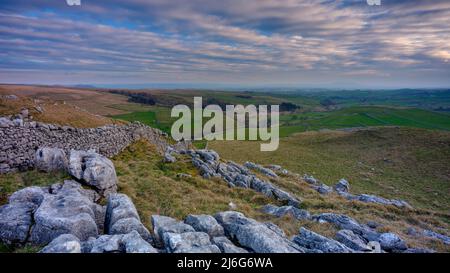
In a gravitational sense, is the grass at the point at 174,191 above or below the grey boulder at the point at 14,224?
Result: below

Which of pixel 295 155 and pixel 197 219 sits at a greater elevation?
pixel 197 219

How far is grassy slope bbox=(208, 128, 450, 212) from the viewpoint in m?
35.1

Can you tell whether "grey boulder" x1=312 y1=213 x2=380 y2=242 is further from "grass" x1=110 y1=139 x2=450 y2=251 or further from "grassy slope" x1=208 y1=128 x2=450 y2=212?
"grassy slope" x1=208 y1=128 x2=450 y2=212

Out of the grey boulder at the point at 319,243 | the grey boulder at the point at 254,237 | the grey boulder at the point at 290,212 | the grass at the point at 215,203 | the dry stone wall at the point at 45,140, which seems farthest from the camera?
the dry stone wall at the point at 45,140

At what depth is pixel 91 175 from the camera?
16797 mm

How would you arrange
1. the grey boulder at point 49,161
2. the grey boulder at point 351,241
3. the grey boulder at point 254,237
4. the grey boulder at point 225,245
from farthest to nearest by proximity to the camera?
the grey boulder at point 49,161 < the grey boulder at point 351,241 < the grey boulder at point 254,237 < the grey boulder at point 225,245

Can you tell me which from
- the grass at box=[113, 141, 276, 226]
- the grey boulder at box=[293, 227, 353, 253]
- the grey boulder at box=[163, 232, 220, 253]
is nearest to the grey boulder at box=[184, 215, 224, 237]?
the grey boulder at box=[163, 232, 220, 253]

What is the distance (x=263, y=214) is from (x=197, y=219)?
7066 mm

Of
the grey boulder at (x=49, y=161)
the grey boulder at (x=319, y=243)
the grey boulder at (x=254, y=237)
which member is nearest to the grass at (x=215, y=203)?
the grey boulder at (x=319, y=243)

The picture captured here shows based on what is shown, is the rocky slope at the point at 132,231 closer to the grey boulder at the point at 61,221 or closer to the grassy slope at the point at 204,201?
the grey boulder at the point at 61,221

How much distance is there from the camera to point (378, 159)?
50812mm

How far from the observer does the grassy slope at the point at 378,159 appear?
115ft
